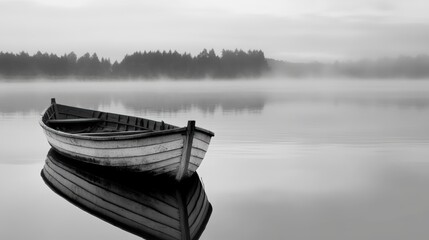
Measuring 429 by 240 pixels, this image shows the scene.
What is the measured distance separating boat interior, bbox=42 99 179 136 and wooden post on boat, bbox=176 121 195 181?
4559mm

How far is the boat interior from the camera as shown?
17.4 meters

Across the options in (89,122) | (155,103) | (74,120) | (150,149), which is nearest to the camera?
(150,149)

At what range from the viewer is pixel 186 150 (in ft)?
38.5

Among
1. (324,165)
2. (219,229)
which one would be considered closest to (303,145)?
(324,165)

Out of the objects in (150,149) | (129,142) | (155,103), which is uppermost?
(129,142)

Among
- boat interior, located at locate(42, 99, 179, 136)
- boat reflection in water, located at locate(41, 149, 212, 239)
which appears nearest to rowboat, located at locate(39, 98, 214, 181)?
boat reflection in water, located at locate(41, 149, 212, 239)

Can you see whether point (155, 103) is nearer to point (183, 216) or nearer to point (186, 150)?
point (186, 150)

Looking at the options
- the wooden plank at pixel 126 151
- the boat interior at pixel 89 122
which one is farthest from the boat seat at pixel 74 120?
the wooden plank at pixel 126 151

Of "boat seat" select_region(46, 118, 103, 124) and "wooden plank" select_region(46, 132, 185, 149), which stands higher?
"wooden plank" select_region(46, 132, 185, 149)

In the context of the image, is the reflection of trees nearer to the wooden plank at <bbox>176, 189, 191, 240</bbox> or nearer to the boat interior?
the boat interior

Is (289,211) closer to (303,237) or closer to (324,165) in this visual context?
(303,237)

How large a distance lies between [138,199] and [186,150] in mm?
1480

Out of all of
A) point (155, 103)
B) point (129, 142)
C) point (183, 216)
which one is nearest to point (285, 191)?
point (183, 216)

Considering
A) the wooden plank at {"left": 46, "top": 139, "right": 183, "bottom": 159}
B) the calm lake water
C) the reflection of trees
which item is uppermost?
the wooden plank at {"left": 46, "top": 139, "right": 183, "bottom": 159}
